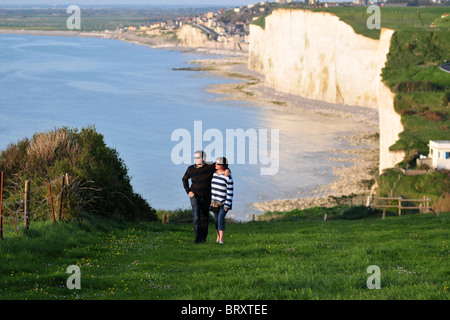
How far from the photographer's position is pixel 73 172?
1862cm

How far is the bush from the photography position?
17406 mm

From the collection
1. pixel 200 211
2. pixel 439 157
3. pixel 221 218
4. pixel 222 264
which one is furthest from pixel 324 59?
pixel 222 264

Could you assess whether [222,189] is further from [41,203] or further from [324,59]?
[324,59]

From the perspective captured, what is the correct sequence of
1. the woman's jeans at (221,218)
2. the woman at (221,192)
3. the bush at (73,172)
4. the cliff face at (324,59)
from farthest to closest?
the cliff face at (324,59) → the bush at (73,172) → the woman's jeans at (221,218) → the woman at (221,192)

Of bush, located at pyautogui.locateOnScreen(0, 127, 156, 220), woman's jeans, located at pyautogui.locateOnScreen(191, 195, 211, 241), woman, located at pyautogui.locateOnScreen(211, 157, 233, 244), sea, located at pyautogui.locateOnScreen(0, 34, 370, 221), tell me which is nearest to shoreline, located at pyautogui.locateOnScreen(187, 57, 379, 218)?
sea, located at pyautogui.locateOnScreen(0, 34, 370, 221)

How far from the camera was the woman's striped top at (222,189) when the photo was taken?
46.6 ft

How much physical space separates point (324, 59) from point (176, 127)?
2975cm

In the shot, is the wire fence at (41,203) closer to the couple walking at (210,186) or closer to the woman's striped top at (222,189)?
the couple walking at (210,186)

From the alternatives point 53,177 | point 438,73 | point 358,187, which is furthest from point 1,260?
point 438,73

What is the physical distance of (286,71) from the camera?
9525cm

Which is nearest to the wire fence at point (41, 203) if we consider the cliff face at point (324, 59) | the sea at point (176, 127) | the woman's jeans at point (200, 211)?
the woman's jeans at point (200, 211)

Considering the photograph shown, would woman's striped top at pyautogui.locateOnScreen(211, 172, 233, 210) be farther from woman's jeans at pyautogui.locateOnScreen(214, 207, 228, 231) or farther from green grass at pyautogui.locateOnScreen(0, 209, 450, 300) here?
green grass at pyautogui.locateOnScreen(0, 209, 450, 300)

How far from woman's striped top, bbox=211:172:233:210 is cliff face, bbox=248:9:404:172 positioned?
52.4 metres
